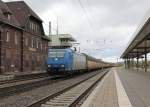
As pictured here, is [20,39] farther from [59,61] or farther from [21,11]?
[59,61]

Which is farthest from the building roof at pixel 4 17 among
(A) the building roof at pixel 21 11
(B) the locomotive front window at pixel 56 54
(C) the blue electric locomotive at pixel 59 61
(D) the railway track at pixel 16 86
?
(D) the railway track at pixel 16 86

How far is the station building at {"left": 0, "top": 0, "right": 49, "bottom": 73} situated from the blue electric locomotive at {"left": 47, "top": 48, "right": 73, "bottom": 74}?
14.9m

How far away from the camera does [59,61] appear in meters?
30.0

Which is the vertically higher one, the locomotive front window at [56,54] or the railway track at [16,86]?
the locomotive front window at [56,54]

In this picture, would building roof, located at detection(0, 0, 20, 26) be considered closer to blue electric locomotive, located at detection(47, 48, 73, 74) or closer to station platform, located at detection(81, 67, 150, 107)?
blue electric locomotive, located at detection(47, 48, 73, 74)

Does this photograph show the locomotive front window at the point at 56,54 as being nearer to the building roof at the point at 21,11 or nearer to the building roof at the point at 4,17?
the building roof at the point at 4,17

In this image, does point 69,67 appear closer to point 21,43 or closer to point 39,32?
point 21,43

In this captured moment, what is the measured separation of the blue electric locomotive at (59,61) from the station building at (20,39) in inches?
586

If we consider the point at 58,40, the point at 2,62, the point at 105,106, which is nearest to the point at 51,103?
the point at 105,106

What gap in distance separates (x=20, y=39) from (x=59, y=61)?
23.4m

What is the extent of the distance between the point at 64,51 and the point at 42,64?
111 ft

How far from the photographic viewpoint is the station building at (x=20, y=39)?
149 feet

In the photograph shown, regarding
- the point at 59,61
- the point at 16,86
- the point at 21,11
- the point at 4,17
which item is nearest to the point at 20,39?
the point at 21,11

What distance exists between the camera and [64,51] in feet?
100
